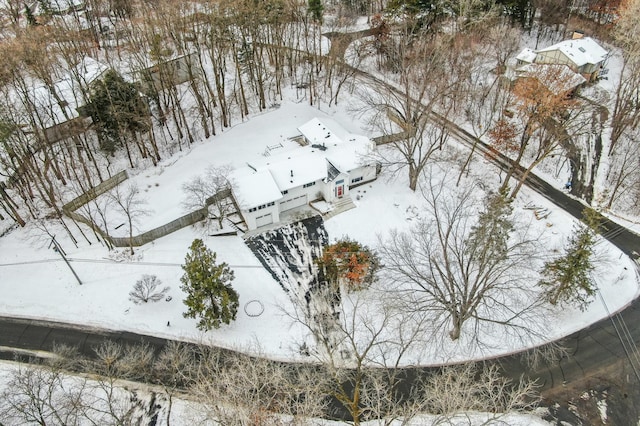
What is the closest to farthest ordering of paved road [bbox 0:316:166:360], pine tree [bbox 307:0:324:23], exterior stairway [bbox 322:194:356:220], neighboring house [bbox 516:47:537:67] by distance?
paved road [bbox 0:316:166:360] → exterior stairway [bbox 322:194:356:220] → neighboring house [bbox 516:47:537:67] → pine tree [bbox 307:0:324:23]

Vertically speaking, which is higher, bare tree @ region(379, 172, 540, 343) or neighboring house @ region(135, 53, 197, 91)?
neighboring house @ region(135, 53, 197, 91)

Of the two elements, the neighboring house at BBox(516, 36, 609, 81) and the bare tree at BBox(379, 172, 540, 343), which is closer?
the bare tree at BBox(379, 172, 540, 343)

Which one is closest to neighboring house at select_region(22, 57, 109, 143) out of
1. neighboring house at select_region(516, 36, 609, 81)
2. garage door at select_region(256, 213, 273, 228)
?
garage door at select_region(256, 213, 273, 228)

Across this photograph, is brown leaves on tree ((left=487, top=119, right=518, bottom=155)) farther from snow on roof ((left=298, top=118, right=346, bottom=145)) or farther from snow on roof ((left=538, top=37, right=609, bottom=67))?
snow on roof ((left=538, top=37, right=609, bottom=67))

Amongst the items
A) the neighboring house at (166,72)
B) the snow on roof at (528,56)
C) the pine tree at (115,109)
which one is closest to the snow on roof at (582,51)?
the snow on roof at (528,56)

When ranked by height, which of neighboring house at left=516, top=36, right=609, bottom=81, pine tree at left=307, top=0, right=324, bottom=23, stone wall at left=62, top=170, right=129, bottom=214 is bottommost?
stone wall at left=62, top=170, right=129, bottom=214

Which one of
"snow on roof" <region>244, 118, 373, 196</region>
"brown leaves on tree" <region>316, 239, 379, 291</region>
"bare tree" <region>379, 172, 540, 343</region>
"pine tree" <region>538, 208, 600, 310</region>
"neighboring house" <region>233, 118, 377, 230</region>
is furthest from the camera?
"snow on roof" <region>244, 118, 373, 196</region>

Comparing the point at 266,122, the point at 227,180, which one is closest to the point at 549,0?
the point at 266,122

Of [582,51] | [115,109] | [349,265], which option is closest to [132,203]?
[115,109]
